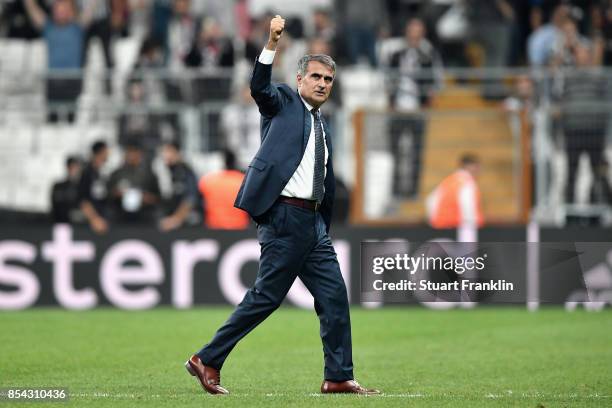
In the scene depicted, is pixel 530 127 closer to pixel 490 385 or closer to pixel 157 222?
pixel 157 222

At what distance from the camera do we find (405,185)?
20641mm

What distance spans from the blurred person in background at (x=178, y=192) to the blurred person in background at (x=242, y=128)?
0.95m

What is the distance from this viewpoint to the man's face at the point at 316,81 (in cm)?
→ 965

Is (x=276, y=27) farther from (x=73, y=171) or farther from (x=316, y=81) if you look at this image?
(x=73, y=171)

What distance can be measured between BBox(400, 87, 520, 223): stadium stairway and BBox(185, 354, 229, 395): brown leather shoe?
1102 centimetres

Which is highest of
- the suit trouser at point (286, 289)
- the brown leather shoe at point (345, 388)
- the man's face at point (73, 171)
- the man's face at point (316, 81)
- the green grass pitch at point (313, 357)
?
the man's face at point (316, 81)

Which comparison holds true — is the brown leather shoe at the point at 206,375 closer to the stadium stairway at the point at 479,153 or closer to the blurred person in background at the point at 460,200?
the blurred person in background at the point at 460,200

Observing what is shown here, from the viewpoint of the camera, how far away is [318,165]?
386 inches

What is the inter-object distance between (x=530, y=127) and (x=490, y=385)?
35.7 feet

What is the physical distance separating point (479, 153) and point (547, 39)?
3.00m

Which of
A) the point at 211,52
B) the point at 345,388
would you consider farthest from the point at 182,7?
the point at 345,388

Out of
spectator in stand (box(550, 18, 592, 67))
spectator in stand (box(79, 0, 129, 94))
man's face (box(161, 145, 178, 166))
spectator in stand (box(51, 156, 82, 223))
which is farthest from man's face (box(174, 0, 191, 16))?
spectator in stand (box(550, 18, 592, 67))

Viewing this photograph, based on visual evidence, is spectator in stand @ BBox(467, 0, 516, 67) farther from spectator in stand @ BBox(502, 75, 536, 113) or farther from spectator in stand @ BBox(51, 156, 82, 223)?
spectator in stand @ BBox(51, 156, 82, 223)

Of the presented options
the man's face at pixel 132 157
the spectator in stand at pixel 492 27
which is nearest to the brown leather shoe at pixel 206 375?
the man's face at pixel 132 157
